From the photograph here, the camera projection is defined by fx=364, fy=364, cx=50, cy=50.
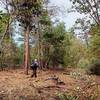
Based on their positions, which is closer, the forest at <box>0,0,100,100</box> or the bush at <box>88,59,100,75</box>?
the forest at <box>0,0,100,100</box>

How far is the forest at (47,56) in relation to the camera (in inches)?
775

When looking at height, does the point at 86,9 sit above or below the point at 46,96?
above

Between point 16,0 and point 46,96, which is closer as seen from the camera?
point 46,96

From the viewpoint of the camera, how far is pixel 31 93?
2325 centimetres

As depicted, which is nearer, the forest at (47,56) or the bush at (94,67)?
the forest at (47,56)

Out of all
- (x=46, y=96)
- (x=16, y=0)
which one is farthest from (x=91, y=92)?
(x=16, y=0)

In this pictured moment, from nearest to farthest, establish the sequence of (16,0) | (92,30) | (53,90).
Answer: (53,90) → (16,0) → (92,30)

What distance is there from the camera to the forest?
19684mm

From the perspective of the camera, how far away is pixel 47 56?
2270 inches

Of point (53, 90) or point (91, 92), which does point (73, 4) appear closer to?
point (53, 90)

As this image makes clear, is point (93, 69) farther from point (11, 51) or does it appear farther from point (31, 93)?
point (31, 93)

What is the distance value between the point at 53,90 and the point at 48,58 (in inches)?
1279

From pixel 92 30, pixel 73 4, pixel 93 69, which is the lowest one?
pixel 93 69

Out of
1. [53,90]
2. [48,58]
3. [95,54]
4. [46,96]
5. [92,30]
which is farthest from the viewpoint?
[48,58]
